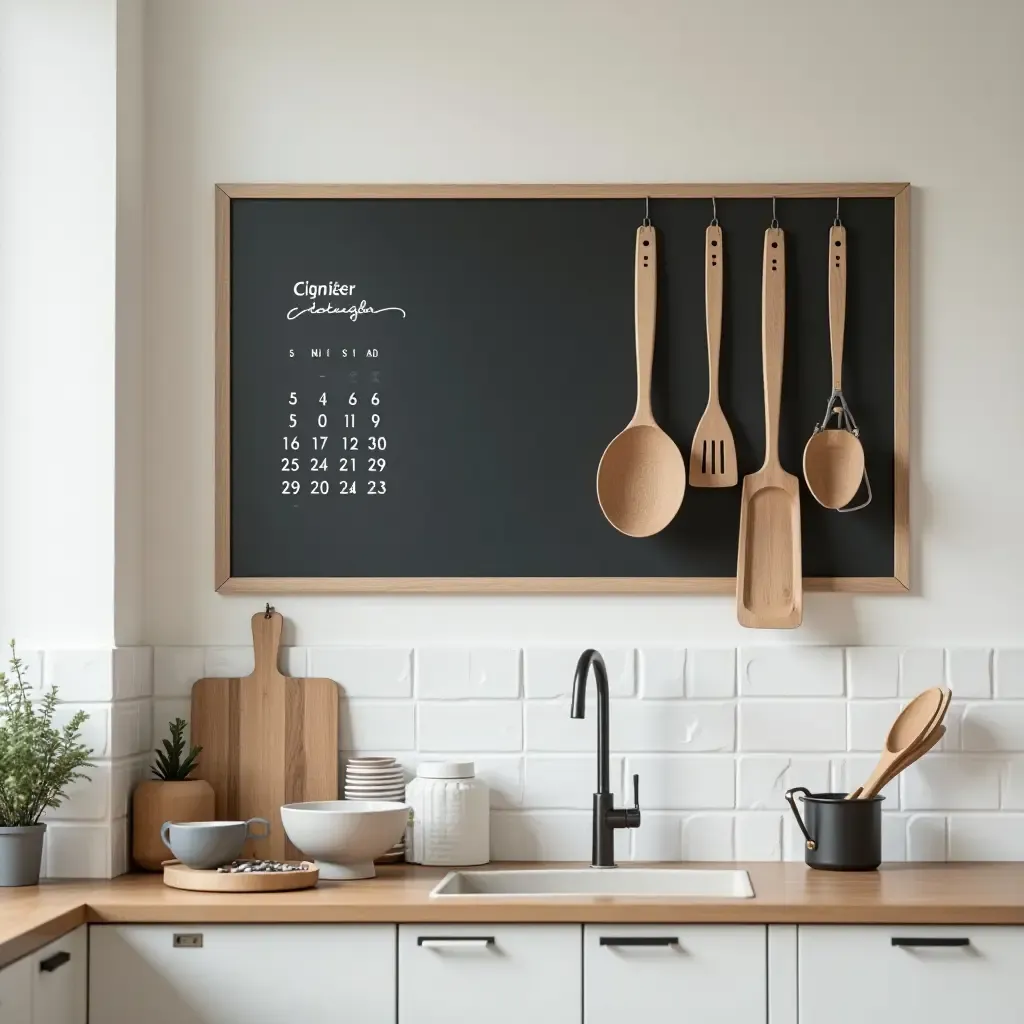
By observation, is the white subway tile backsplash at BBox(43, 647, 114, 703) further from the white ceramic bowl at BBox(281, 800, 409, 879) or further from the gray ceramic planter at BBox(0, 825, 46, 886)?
the white ceramic bowl at BBox(281, 800, 409, 879)

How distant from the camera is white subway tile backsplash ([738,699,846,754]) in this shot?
9.29 ft

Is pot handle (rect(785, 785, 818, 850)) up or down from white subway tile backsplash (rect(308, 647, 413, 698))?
down

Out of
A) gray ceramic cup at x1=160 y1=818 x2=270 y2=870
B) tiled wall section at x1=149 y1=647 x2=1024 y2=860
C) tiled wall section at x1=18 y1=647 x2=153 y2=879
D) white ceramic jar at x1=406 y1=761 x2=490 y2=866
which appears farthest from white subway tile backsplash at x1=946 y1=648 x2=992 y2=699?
tiled wall section at x1=18 y1=647 x2=153 y2=879

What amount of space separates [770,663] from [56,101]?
1.87m

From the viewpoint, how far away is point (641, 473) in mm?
2848

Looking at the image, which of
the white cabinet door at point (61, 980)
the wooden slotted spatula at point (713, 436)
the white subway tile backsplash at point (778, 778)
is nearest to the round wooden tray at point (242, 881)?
the white cabinet door at point (61, 980)

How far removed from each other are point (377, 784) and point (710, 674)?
0.73m

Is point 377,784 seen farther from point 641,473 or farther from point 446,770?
point 641,473

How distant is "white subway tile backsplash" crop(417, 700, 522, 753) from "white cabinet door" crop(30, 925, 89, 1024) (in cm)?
82

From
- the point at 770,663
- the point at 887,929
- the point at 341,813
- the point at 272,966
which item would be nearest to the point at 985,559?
the point at 770,663

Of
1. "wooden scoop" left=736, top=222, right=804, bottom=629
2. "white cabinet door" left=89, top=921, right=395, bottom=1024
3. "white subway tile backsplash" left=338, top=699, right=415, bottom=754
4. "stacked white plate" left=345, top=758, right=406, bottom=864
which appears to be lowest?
"white cabinet door" left=89, top=921, right=395, bottom=1024

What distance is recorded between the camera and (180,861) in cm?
259

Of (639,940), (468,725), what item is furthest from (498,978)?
(468,725)

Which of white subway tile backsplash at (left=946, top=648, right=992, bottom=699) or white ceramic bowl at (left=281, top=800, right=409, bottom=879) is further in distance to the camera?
white subway tile backsplash at (left=946, top=648, right=992, bottom=699)
